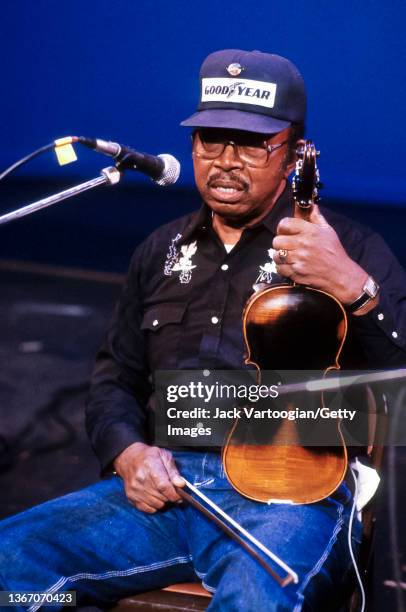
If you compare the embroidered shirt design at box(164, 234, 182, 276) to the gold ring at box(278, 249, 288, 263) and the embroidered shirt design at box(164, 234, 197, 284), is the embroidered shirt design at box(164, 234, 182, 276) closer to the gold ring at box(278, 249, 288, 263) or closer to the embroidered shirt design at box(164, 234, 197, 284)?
the embroidered shirt design at box(164, 234, 197, 284)

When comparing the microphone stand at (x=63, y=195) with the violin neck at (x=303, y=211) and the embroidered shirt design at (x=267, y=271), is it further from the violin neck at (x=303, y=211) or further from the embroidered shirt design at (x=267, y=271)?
the embroidered shirt design at (x=267, y=271)

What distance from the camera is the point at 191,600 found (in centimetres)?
204

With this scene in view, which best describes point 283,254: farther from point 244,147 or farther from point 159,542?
point 159,542

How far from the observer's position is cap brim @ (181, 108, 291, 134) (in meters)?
2.26

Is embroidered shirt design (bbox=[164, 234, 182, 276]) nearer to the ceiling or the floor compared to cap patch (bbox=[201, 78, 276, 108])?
nearer to the floor

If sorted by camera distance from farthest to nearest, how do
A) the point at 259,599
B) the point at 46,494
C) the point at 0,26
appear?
1. the point at 0,26
2. the point at 46,494
3. the point at 259,599

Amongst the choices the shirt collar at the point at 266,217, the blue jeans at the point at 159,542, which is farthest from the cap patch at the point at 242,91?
the blue jeans at the point at 159,542

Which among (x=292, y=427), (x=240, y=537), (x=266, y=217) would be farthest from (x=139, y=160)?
(x=240, y=537)

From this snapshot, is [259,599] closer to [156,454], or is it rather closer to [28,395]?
[156,454]

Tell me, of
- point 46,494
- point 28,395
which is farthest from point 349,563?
point 28,395

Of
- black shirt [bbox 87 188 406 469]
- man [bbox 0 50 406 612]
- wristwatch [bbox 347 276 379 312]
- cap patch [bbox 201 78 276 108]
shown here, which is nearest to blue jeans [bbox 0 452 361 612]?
man [bbox 0 50 406 612]

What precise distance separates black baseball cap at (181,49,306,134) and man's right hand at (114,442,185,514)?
0.72 meters

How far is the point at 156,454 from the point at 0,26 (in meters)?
5.01

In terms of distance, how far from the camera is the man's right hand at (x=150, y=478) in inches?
83.7
